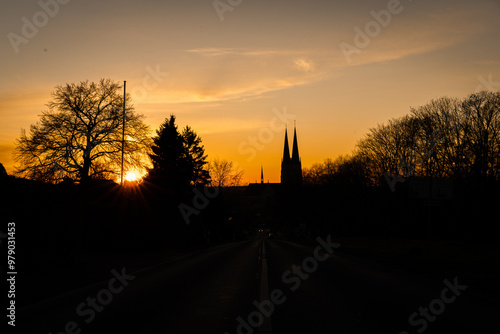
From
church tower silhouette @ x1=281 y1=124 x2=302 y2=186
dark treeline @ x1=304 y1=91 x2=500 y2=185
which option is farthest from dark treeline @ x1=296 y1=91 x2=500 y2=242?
church tower silhouette @ x1=281 y1=124 x2=302 y2=186

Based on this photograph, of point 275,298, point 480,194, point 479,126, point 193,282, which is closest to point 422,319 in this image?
point 275,298

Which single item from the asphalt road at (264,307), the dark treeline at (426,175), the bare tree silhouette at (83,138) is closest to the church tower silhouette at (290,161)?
the dark treeline at (426,175)

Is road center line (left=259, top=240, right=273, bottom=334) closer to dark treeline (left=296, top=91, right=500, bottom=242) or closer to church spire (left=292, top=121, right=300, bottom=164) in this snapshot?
dark treeline (left=296, top=91, right=500, bottom=242)

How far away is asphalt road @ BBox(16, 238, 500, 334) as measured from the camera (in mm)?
7707

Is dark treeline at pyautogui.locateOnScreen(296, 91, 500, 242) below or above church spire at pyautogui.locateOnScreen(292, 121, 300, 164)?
below

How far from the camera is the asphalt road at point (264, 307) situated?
7707 mm

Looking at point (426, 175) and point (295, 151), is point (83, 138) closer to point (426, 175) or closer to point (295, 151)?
point (426, 175)

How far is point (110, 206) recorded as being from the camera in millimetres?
30547

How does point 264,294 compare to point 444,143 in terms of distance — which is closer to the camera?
point 264,294

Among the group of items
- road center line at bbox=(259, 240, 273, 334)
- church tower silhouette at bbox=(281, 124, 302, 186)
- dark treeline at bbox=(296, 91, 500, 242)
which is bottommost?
road center line at bbox=(259, 240, 273, 334)

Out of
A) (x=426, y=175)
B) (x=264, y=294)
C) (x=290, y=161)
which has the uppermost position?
(x=290, y=161)

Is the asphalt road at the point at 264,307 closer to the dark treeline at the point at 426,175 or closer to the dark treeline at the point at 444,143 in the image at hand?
the dark treeline at the point at 426,175

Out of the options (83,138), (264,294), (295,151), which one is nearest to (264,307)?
(264,294)

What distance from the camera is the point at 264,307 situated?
9.51m
